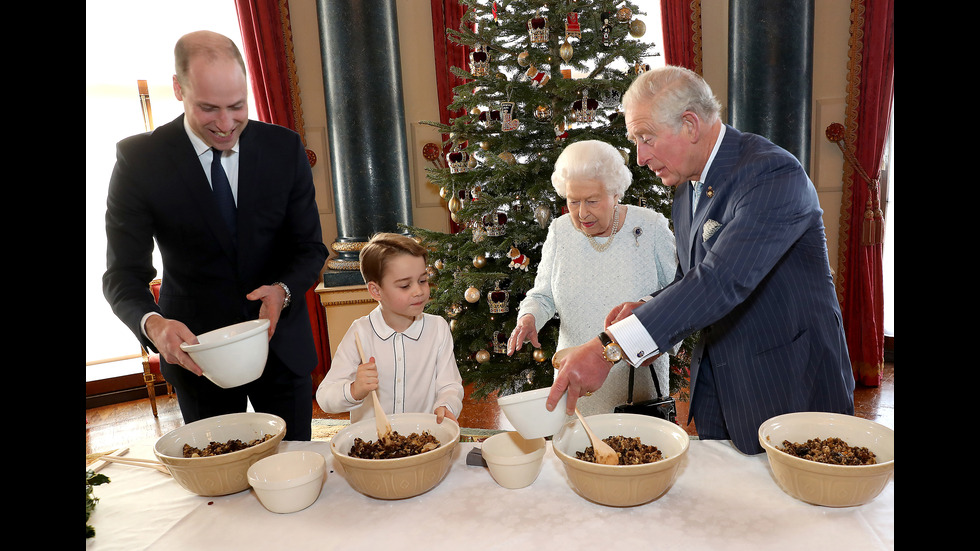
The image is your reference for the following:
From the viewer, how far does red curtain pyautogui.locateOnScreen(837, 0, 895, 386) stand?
4848 millimetres

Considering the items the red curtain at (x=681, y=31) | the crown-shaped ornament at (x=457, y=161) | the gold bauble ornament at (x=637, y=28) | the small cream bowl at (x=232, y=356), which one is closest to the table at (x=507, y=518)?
the small cream bowl at (x=232, y=356)

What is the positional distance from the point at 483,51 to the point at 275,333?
220 cm

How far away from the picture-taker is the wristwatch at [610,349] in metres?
→ 1.42

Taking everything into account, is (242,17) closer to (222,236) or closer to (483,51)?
(483,51)

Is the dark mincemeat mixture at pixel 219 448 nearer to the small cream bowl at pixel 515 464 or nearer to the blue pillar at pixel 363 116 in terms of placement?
the small cream bowl at pixel 515 464

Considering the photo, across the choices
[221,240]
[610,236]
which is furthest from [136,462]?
[610,236]

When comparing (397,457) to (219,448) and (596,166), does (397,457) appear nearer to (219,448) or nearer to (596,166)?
(219,448)

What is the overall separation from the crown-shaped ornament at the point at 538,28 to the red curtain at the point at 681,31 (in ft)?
7.54

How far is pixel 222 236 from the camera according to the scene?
1.83 meters

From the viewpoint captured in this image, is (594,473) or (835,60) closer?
(594,473)

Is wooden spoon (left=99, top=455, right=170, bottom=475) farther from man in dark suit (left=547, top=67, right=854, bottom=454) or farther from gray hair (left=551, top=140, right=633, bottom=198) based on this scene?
gray hair (left=551, top=140, right=633, bottom=198)
